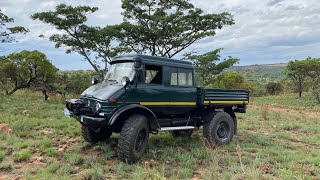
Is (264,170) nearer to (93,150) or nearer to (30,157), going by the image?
(93,150)

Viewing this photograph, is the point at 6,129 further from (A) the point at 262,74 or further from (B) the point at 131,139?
(A) the point at 262,74

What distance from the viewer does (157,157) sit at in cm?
740

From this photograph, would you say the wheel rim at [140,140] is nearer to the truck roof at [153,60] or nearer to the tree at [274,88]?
the truck roof at [153,60]

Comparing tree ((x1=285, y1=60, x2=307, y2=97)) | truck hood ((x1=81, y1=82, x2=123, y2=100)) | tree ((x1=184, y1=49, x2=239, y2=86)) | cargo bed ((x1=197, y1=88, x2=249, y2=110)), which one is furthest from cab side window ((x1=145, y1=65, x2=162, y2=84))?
tree ((x1=285, y1=60, x2=307, y2=97))

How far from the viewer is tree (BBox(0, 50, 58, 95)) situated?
19781mm

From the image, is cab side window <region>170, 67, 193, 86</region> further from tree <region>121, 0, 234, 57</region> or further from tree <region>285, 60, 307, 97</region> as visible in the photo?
tree <region>285, 60, 307, 97</region>

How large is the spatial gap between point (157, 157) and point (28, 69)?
50.2ft

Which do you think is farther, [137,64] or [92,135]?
[92,135]

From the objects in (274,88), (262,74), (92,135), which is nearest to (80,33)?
(92,135)

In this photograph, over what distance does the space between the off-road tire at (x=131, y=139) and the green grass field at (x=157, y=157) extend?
0.20 metres

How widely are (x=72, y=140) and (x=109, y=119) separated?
2704mm

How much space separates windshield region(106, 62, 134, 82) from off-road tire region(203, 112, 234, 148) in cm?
279

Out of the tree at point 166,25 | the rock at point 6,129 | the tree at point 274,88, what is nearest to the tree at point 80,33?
the tree at point 166,25

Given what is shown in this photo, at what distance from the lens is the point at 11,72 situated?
67.0 feet
